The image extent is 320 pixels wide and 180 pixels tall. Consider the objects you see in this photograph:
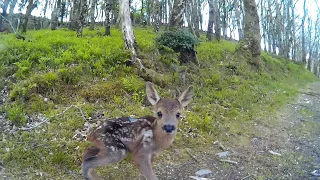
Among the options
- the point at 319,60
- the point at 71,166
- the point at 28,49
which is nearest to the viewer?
the point at 71,166

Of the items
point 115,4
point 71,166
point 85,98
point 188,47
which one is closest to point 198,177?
point 71,166

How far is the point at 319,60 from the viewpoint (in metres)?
52.8

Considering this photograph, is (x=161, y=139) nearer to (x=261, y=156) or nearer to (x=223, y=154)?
(x=223, y=154)

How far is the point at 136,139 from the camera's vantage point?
18.1ft

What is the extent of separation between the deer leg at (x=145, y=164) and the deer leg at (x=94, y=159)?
295mm

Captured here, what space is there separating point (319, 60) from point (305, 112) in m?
45.9

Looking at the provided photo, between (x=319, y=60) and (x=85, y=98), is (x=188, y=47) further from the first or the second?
(x=319, y=60)

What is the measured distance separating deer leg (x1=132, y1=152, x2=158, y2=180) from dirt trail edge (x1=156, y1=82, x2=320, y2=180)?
2.91 feet

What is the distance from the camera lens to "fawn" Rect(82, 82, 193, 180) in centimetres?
519

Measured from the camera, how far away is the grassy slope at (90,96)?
20.4 ft

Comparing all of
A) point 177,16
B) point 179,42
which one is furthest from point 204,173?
point 177,16

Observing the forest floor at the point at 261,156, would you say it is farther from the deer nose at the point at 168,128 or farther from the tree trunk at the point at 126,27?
the tree trunk at the point at 126,27

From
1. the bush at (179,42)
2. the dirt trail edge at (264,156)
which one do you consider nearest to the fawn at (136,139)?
the dirt trail edge at (264,156)

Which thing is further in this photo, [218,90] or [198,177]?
[218,90]
